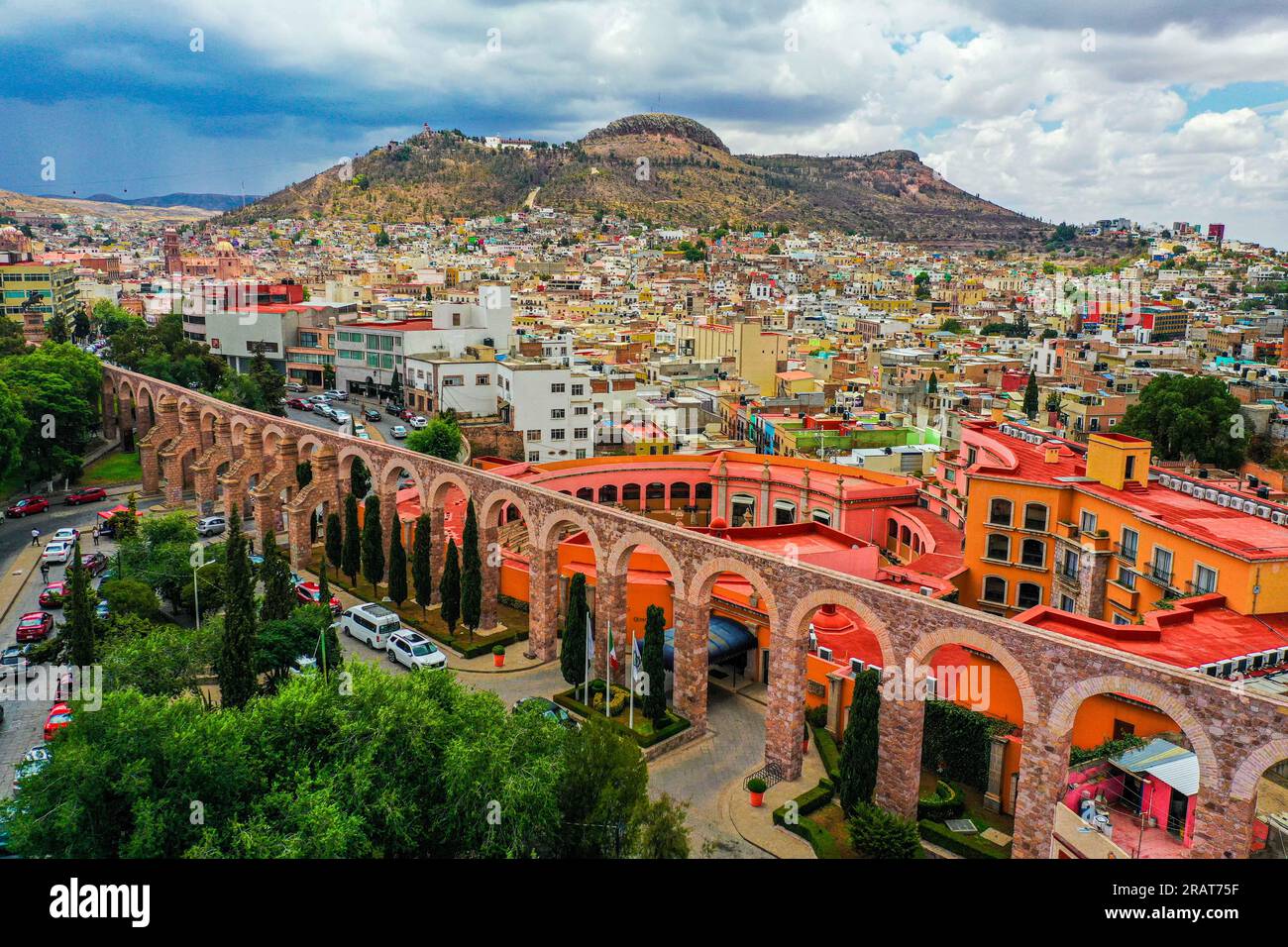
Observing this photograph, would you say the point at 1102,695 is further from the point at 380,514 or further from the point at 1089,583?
the point at 380,514

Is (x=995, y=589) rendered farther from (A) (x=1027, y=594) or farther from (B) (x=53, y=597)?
(B) (x=53, y=597)

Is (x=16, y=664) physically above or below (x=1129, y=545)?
below

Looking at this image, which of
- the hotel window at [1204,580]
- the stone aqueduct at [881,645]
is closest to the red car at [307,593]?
the stone aqueduct at [881,645]

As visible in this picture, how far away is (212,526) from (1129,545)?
43.3 meters

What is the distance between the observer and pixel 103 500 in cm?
5669

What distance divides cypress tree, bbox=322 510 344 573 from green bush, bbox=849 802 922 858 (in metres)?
28.6

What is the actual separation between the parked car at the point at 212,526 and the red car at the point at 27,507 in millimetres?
10807

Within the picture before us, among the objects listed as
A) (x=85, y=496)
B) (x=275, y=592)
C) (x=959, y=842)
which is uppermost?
(x=275, y=592)

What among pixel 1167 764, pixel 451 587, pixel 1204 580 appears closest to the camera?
pixel 1167 764

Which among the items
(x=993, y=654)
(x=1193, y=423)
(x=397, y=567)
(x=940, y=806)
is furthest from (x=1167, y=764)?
(x=1193, y=423)

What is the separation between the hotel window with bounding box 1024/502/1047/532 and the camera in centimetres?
3597

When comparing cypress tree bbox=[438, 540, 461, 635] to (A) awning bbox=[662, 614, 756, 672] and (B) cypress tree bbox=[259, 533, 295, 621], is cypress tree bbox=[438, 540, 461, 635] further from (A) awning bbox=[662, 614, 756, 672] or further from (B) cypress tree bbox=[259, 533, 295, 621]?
(A) awning bbox=[662, 614, 756, 672]

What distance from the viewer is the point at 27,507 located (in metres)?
52.5
